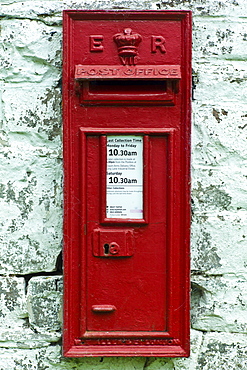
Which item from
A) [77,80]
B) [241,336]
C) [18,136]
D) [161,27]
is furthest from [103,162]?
[241,336]

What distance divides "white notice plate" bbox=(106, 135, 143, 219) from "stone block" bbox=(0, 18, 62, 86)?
42 cm

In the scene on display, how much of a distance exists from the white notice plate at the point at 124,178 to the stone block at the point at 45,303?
396 millimetres

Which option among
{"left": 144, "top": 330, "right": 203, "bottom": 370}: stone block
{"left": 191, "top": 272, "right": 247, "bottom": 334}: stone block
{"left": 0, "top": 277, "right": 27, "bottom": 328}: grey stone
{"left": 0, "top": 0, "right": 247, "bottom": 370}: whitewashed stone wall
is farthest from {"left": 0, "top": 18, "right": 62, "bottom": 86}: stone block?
{"left": 144, "top": 330, "right": 203, "bottom": 370}: stone block

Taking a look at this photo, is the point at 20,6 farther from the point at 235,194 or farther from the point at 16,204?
the point at 235,194

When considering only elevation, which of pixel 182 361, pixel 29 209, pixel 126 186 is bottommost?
pixel 182 361

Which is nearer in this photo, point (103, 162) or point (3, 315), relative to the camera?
point (103, 162)

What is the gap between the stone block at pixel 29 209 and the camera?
5.52 feet

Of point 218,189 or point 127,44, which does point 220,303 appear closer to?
point 218,189

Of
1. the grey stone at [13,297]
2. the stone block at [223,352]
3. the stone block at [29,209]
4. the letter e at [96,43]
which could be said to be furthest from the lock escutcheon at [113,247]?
the letter e at [96,43]

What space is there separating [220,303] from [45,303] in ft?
2.24

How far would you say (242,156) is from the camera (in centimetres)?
169

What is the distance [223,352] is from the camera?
1.70 metres

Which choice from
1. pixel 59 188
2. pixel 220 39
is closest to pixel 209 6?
pixel 220 39

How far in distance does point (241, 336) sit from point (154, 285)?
46 centimetres
